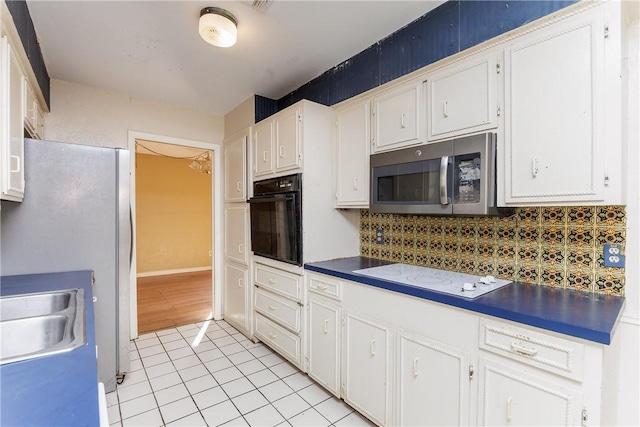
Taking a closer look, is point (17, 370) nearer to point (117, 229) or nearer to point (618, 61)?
point (117, 229)

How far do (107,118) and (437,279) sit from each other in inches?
136

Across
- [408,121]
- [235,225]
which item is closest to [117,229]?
[235,225]

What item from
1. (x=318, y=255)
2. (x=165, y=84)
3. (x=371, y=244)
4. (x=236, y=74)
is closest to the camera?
(x=318, y=255)

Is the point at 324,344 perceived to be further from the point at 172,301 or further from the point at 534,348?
the point at 172,301

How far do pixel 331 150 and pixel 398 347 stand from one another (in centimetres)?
157

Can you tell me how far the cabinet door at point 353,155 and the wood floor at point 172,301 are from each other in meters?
2.62

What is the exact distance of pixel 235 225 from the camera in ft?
11.0

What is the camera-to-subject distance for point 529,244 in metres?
1.64

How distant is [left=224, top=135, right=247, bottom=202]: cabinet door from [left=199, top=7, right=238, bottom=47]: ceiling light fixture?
1249mm

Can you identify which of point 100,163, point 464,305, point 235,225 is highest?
point 100,163

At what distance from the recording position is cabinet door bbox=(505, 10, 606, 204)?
4.05 feet

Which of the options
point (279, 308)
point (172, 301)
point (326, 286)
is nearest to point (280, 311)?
point (279, 308)

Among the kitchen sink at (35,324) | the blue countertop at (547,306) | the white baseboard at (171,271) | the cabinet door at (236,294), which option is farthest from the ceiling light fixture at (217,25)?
the white baseboard at (171,271)

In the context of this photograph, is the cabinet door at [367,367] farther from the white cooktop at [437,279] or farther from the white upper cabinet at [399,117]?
the white upper cabinet at [399,117]
